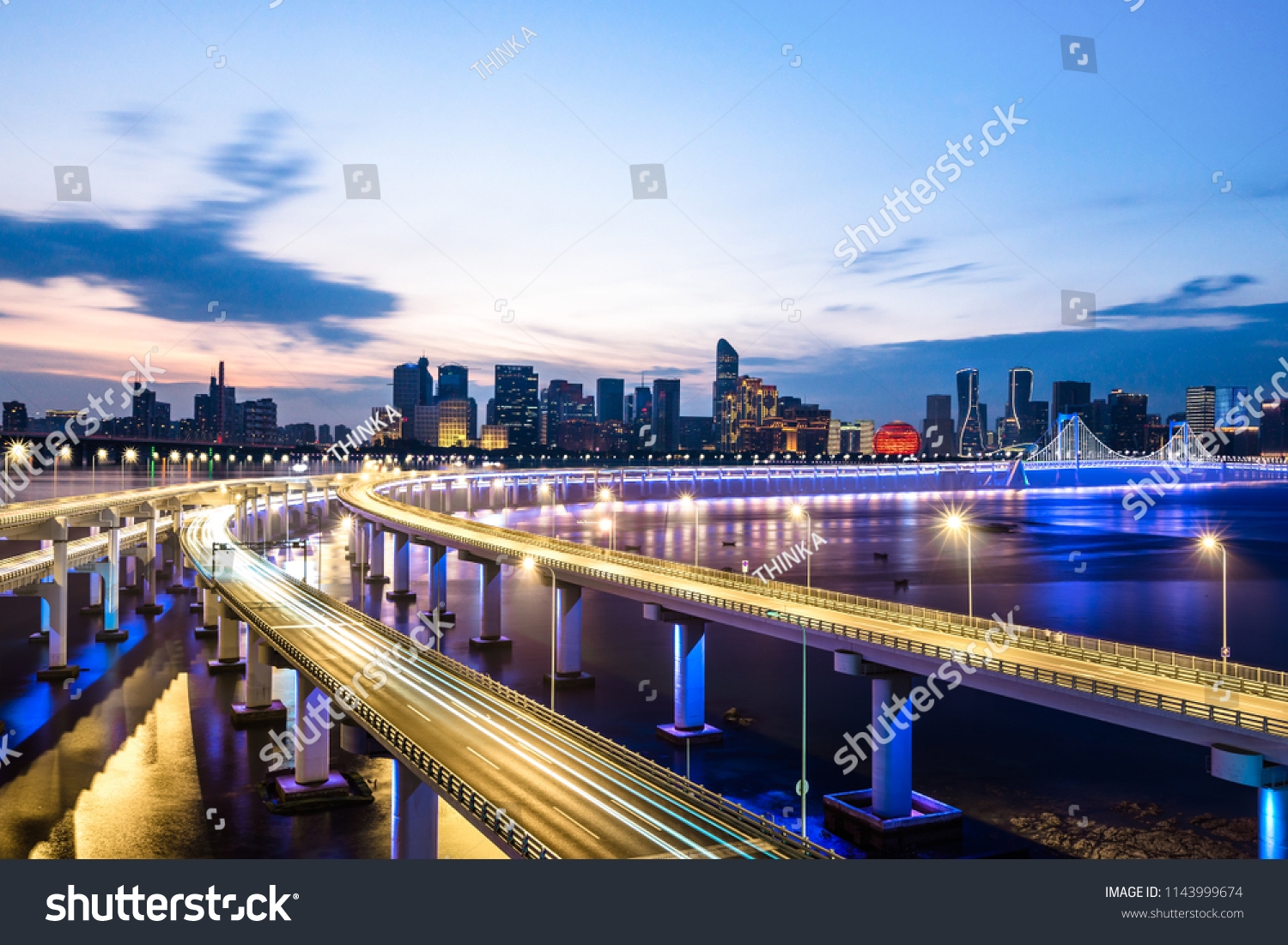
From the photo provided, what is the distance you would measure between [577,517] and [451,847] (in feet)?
498

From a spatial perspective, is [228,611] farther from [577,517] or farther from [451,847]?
[577,517]

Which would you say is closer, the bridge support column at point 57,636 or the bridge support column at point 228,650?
the bridge support column at point 57,636

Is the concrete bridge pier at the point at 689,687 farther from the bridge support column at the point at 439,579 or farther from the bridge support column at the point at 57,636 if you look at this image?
the bridge support column at the point at 439,579

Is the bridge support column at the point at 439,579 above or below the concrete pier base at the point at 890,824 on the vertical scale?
above

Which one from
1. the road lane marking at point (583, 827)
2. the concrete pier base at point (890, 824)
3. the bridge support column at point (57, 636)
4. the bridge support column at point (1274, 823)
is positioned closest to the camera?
the road lane marking at point (583, 827)

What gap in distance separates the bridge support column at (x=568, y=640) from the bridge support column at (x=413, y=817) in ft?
85.0

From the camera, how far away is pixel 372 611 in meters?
81.2

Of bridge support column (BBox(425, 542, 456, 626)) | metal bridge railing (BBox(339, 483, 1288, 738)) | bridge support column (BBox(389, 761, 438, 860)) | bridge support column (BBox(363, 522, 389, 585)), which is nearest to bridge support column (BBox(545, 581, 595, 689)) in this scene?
metal bridge railing (BBox(339, 483, 1288, 738))

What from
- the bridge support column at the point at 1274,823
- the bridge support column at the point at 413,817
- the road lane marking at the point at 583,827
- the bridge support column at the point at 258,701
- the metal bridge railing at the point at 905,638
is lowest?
the bridge support column at the point at 258,701

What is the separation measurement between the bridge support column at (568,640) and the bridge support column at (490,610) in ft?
39.5

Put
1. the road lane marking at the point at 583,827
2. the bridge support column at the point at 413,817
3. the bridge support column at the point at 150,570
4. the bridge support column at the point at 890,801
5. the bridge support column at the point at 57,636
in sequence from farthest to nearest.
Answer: the bridge support column at the point at 150,570 < the bridge support column at the point at 57,636 < the bridge support column at the point at 890,801 < the bridge support column at the point at 413,817 < the road lane marking at the point at 583,827

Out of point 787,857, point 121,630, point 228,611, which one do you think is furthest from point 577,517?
point 787,857

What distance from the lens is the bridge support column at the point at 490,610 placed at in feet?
220

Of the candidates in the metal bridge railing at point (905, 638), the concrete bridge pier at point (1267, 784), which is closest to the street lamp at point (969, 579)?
the metal bridge railing at point (905, 638)
